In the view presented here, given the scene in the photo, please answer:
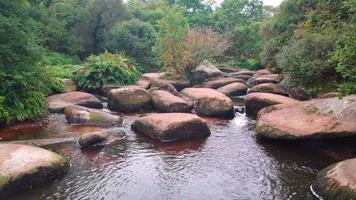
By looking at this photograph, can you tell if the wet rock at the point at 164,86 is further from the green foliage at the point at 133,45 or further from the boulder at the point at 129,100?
the green foliage at the point at 133,45

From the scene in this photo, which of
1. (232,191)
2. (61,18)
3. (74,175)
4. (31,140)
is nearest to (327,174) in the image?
(232,191)

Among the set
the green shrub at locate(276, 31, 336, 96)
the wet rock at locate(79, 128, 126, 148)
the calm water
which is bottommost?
the calm water

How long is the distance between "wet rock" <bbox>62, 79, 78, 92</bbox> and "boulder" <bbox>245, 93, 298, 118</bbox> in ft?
32.0

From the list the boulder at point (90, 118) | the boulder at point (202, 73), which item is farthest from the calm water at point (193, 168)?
the boulder at point (202, 73)

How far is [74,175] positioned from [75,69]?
46.7 ft

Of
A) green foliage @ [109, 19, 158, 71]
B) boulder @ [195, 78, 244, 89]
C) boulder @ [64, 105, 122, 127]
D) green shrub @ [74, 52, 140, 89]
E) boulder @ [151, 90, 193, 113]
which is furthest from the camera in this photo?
green foliage @ [109, 19, 158, 71]

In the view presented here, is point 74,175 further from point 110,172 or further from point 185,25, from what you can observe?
point 185,25

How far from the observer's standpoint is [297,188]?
8.39 meters

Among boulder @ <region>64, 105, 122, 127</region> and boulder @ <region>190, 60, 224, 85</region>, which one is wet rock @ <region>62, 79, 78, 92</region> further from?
boulder @ <region>190, 60, 224, 85</region>

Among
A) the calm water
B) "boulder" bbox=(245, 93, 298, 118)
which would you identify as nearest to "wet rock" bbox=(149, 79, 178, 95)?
"boulder" bbox=(245, 93, 298, 118)

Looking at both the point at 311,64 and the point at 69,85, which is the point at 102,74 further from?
the point at 311,64

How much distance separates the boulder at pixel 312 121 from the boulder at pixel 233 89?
8841 mm

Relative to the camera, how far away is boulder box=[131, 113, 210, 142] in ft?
39.5

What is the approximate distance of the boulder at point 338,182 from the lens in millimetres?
7148
